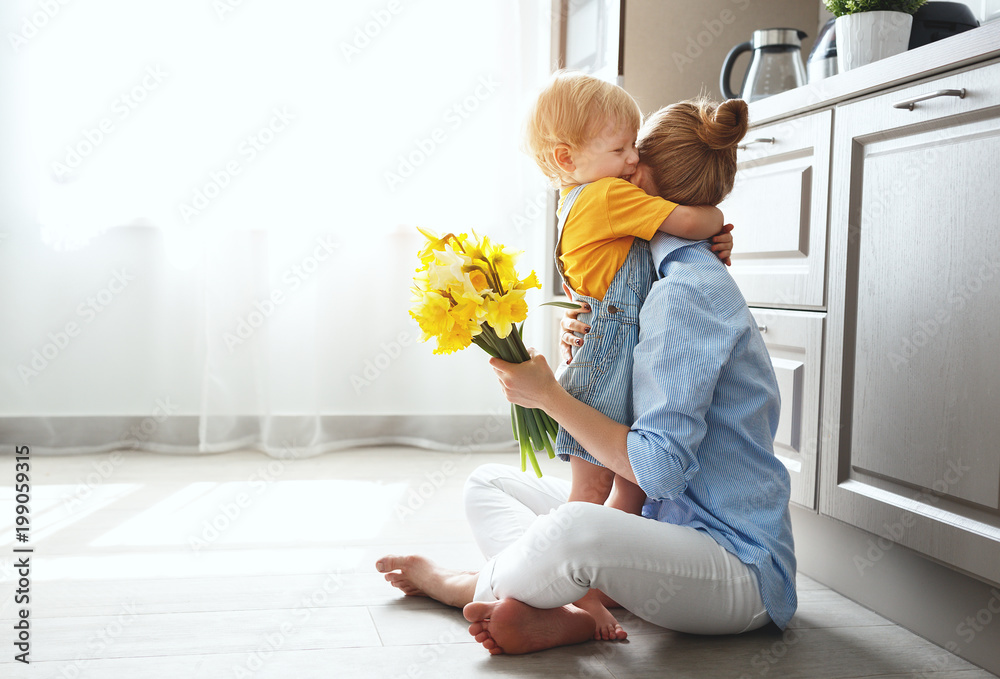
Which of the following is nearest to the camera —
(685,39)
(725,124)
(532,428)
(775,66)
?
(725,124)

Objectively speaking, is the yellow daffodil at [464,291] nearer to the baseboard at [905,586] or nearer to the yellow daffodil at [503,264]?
the yellow daffodil at [503,264]

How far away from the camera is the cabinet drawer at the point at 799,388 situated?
4.81 feet

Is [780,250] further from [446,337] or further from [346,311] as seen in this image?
[346,311]

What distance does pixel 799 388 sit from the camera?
1506mm

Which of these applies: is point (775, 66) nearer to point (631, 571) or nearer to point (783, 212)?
point (783, 212)

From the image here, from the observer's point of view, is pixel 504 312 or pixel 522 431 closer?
pixel 504 312

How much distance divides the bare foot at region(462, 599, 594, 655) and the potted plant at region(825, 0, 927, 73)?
1.07 meters

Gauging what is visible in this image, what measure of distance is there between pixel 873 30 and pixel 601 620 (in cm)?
109
